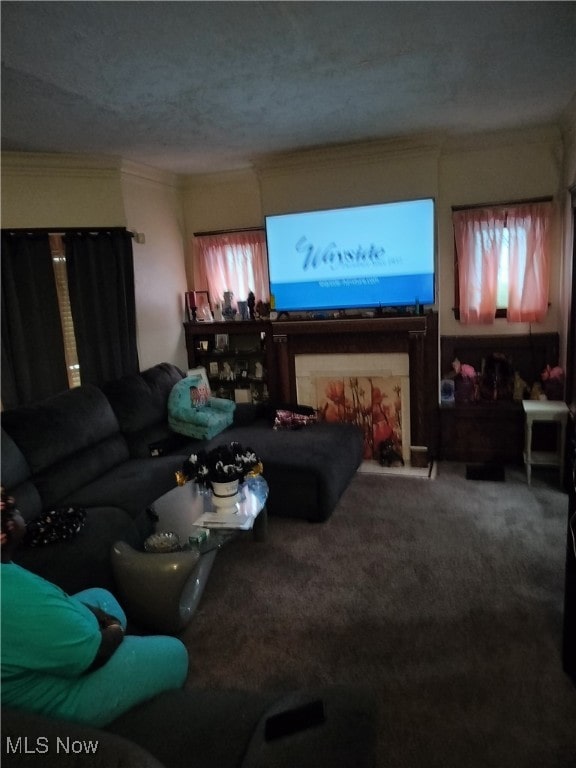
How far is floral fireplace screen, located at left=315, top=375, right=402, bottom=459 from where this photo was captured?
4254 millimetres

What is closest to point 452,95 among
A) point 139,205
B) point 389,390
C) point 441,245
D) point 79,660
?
point 441,245

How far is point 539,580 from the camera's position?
2541mm

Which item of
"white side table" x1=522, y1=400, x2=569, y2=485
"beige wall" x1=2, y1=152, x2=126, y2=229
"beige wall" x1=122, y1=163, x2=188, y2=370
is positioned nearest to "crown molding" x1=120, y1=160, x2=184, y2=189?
"beige wall" x1=122, y1=163, x2=188, y2=370

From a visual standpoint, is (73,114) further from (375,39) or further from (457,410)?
(457,410)

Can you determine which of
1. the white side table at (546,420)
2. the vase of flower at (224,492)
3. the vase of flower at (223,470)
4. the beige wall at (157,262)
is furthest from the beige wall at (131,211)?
the white side table at (546,420)

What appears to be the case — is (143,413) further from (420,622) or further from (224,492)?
(420,622)

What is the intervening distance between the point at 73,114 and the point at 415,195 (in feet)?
8.20

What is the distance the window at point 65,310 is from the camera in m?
3.85

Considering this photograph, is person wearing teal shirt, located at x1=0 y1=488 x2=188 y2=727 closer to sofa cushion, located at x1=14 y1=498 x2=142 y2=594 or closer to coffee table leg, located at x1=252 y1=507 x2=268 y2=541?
sofa cushion, located at x1=14 y1=498 x2=142 y2=594

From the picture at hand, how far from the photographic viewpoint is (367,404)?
14.2ft

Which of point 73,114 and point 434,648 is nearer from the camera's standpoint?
point 434,648

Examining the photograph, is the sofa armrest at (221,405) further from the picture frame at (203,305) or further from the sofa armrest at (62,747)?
the sofa armrest at (62,747)


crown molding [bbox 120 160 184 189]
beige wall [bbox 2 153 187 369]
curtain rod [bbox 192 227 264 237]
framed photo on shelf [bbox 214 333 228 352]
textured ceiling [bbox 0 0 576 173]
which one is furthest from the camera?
framed photo on shelf [bbox 214 333 228 352]

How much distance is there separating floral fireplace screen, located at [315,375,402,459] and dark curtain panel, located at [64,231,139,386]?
5.56 feet
